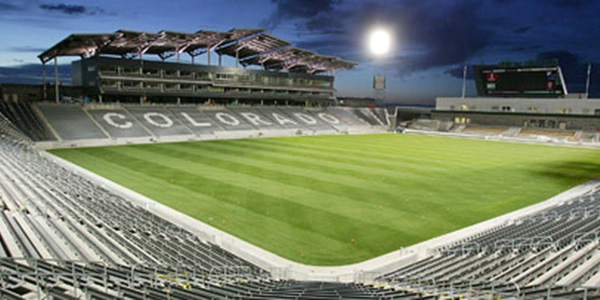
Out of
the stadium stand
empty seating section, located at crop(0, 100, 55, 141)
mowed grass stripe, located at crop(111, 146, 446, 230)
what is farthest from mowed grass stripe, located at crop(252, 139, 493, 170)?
empty seating section, located at crop(0, 100, 55, 141)

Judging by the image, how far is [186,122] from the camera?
50406 mm

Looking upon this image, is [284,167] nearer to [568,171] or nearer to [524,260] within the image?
[524,260]

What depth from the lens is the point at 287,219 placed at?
16.1 metres

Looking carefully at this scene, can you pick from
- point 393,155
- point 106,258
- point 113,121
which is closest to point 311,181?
point 393,155

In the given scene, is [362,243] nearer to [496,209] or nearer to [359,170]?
[496,209]

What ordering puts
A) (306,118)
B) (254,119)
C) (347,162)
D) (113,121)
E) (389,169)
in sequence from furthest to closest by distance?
(306,118)
(254,119)
(113,121)
(347,162)
(389,169)

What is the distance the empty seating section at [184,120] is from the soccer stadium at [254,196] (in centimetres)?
36

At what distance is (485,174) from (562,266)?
66.2 ft

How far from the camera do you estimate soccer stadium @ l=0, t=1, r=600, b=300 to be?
7.88 metres

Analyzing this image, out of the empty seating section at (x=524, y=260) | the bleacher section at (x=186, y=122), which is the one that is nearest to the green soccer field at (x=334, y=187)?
the empty seating section at (x=524, y=260)

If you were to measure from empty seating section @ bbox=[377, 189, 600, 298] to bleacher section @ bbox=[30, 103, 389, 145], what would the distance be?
124ft

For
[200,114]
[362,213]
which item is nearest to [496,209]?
[362,213]

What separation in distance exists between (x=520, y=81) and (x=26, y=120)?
65391 millimetres

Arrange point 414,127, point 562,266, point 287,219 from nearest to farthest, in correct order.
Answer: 1. point 562,266
2. point 287,219
3. point 414,127
